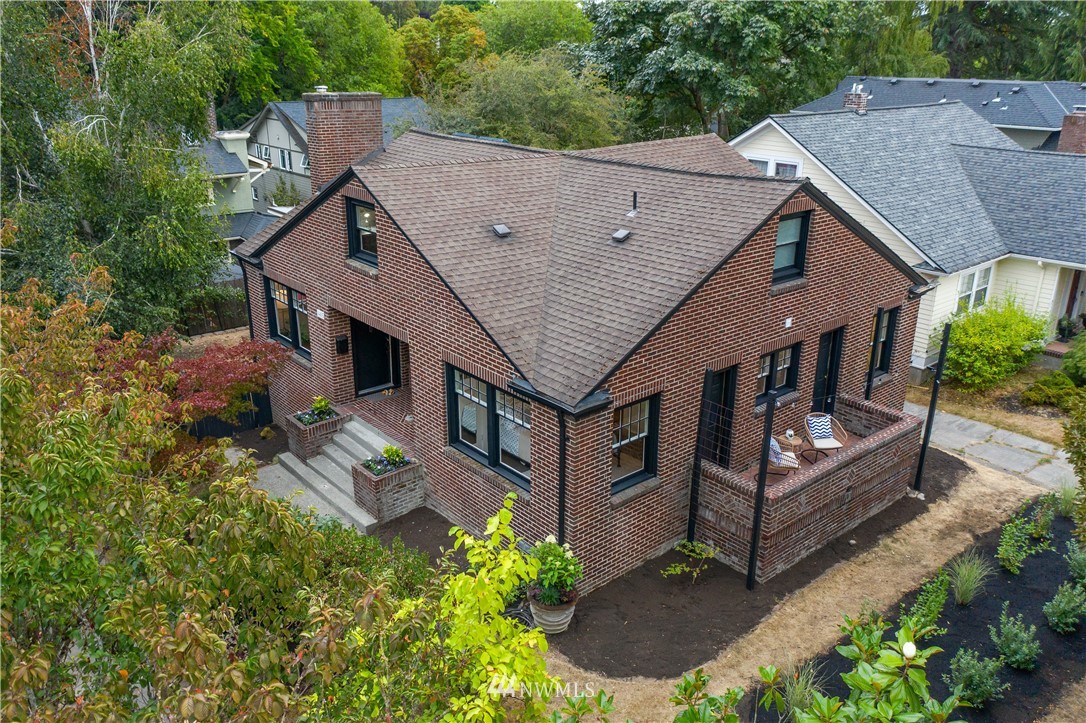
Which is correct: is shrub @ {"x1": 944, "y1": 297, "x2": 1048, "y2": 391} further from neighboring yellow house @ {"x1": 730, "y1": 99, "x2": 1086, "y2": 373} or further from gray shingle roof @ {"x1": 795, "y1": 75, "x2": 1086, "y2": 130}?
gray shingle roof @ {"x1": 795, "y1": 75, "x2": 1086, "y2": 130}

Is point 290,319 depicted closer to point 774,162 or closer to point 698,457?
point 698,457

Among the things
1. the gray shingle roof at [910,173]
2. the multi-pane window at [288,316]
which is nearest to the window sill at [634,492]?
the multi-pane window at [288,316]

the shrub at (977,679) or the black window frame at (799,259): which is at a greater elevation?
the black window frame at (799,259)

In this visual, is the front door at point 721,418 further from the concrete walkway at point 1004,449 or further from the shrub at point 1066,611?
the concrete walkway at point 1004,449

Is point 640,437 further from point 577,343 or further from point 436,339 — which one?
point 436,339

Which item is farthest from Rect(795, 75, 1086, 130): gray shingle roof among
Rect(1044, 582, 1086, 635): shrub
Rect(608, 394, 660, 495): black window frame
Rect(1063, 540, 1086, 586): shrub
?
Rect(1044, 582, 1086, 635): shrub

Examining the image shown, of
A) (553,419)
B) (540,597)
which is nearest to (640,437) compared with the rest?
(553,419)
